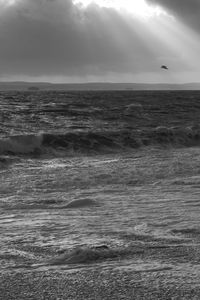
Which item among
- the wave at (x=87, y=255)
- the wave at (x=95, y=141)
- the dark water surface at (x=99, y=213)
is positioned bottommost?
the wave at (x=95, y=141)

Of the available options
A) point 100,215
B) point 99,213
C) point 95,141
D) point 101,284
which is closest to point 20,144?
point 95,141

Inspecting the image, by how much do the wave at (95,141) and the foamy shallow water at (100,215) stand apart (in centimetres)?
537

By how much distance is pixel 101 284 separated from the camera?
404cm

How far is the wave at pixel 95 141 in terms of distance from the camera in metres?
17.3

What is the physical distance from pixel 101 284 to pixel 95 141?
49.4 feet

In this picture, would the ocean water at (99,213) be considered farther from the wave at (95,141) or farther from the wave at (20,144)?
the wave at (95,141)

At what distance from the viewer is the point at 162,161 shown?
43.5 feet

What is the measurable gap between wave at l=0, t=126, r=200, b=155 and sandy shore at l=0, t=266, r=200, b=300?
12.0m

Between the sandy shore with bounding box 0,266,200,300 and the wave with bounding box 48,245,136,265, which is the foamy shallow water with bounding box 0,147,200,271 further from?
the sandy shore with bounding box 0,266,200,300

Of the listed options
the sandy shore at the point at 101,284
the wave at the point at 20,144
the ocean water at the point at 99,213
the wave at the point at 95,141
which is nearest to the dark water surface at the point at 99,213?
the ocean water at the point at 99,213

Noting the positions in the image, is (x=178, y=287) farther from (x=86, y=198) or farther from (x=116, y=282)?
(x=86, y=198)

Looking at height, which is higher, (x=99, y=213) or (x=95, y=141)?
(x=99, y=213)

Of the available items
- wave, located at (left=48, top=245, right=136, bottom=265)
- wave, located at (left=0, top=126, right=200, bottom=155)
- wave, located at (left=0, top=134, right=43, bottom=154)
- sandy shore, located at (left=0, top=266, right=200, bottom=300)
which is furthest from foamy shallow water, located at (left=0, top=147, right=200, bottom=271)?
wave, located at (left=0, top=126, right=200, bottom=155)

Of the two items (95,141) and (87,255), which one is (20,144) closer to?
(95,141)
